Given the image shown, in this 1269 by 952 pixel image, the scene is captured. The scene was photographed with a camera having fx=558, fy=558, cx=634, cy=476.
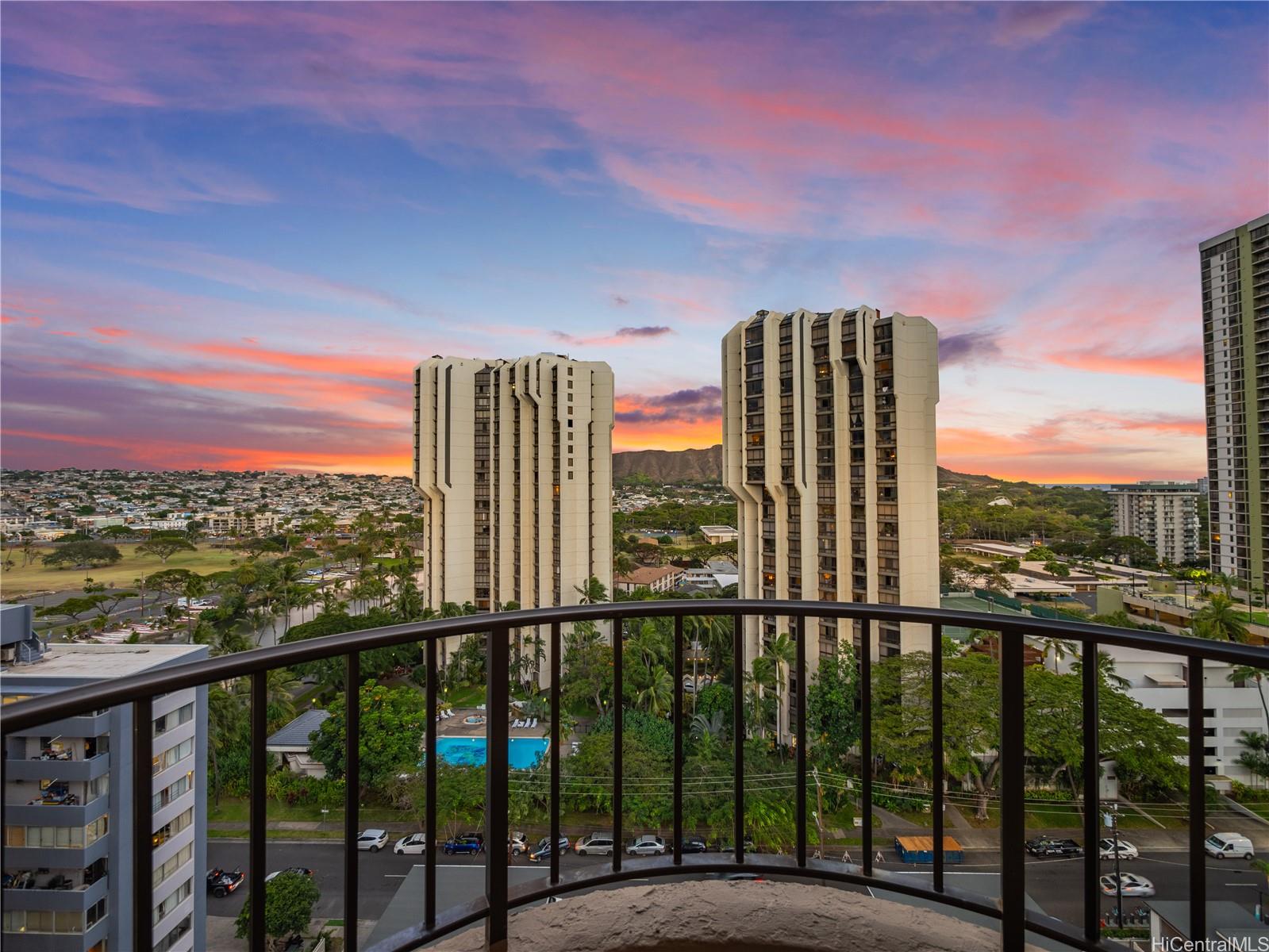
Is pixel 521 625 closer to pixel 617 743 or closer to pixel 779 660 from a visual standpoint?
pixel 617 743

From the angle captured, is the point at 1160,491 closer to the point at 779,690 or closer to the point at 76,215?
the point at 779,690

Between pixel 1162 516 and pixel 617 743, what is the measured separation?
25769mm

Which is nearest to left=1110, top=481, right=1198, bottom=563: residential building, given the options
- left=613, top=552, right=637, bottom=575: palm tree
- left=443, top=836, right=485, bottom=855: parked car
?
left=613, top=552, right=637, bottom=575: palm tree

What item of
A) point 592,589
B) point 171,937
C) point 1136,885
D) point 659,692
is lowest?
point 659,692

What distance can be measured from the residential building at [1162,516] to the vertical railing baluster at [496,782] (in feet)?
75.9

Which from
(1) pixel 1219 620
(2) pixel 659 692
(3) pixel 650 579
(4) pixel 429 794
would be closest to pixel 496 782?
(4) pixel 429 794

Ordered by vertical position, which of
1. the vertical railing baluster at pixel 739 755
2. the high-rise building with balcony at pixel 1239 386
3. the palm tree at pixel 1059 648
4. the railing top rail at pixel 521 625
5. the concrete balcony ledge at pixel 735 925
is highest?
the high-rise building with balcony at pixel 1239 386

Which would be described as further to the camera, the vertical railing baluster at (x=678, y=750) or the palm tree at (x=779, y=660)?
the palm tree at (x=779, y=660)

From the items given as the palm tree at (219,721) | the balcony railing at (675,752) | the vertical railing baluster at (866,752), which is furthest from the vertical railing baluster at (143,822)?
the vertical railing baluster at (866,752)

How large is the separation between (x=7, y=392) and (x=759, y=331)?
17.2 m

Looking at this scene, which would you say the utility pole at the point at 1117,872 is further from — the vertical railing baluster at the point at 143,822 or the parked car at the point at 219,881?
the parked car at the point at 219,881

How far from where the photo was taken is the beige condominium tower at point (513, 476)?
23719mm

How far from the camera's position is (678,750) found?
1.57 metres

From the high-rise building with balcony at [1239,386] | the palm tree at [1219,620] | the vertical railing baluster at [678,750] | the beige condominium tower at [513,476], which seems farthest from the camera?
the beige condominium tower at [513,476]
